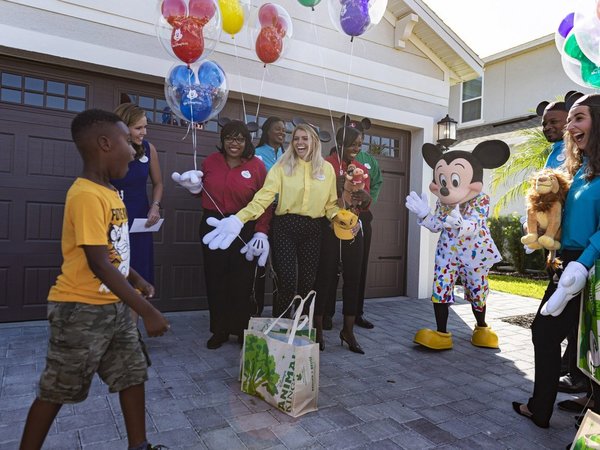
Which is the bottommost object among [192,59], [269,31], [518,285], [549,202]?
[518,285]

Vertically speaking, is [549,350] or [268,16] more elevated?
[268,16]

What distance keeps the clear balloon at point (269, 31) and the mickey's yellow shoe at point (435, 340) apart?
9.26 feet

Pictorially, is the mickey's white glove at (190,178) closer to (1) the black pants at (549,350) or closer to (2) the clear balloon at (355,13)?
(2) the clear balloon at (355,13)

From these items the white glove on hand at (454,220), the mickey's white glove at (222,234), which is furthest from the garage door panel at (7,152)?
the white glove on hand at (454,220)

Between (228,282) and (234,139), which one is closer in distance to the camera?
(234,139)

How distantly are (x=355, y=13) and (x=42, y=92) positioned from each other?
3026 mm

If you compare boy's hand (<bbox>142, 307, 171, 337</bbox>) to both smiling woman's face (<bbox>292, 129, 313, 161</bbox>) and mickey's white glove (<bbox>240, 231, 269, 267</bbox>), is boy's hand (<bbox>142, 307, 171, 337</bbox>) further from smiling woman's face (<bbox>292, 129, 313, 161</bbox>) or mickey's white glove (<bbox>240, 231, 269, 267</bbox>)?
smiling woman's face (<bbox>292, 129, 313, 161</bbox>)

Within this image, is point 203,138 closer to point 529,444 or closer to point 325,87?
point 325,87

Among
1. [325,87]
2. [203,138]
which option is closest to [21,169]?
[203,138]

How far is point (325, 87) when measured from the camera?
5438 millimetres

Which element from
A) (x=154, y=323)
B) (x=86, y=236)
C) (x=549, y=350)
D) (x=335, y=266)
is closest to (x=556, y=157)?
(x=549, y=350)

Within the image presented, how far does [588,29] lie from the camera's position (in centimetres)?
270

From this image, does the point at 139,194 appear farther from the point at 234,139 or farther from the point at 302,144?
the point at 302,144

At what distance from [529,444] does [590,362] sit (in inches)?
22.7
